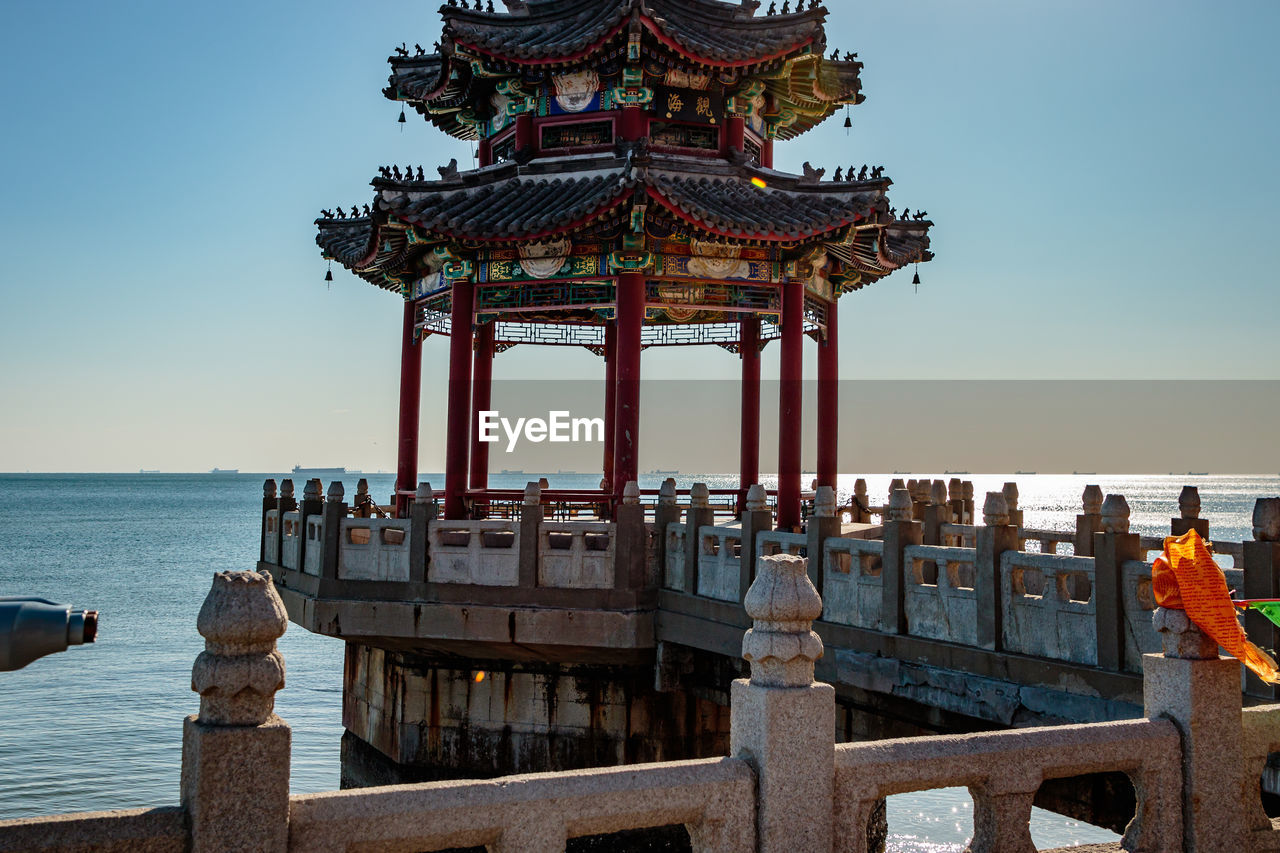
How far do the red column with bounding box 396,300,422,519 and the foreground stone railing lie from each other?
15458mm

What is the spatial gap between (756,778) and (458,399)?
13.1 m

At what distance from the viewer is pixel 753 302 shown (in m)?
18.8

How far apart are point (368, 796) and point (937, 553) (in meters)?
7.78

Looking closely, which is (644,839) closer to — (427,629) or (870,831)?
(870,831)

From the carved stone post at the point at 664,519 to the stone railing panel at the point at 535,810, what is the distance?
9.31 meters

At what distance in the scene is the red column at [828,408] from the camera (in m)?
21.1

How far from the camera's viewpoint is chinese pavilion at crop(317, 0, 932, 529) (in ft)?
56.7

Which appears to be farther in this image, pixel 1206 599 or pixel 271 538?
pixel 271 538

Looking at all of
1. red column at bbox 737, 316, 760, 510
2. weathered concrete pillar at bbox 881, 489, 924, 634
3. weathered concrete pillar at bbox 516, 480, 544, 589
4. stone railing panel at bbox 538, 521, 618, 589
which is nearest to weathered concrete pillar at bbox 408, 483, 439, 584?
weathered concrete pillar at bbox 516, 480, 544, 589

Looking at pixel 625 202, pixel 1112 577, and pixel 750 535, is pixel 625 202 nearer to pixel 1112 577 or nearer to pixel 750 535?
pixel 750 535

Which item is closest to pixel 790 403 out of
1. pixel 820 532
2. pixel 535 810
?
pixel 820 532

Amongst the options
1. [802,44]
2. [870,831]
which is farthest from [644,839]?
[802,44]

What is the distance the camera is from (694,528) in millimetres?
15008

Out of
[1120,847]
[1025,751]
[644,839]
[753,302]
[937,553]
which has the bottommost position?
[644,839]
